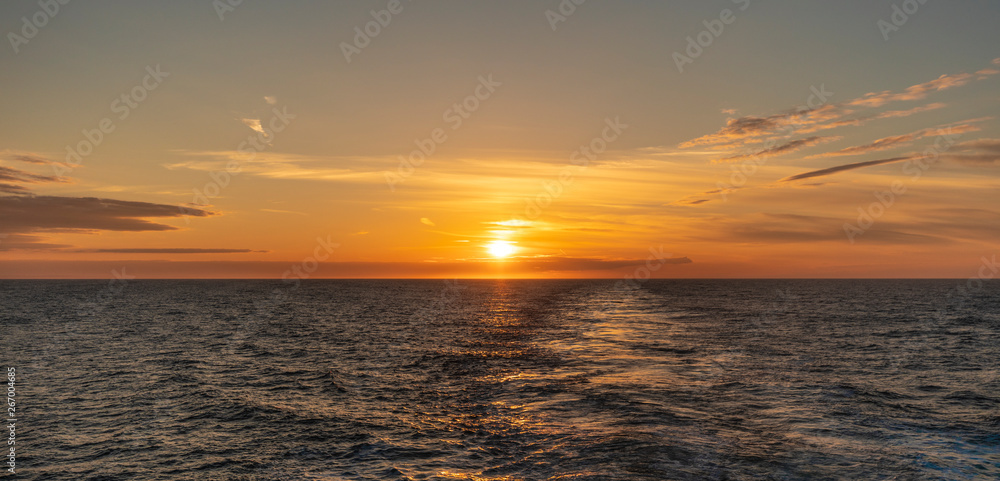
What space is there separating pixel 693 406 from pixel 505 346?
86.9 feet

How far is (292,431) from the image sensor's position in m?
24.0

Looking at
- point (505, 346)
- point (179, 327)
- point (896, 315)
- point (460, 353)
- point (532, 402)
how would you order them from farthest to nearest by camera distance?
point (896, 315) → point (179, 327) → point (505, 346) → point (460, 353) → point (532, 402)

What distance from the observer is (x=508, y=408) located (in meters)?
27.4

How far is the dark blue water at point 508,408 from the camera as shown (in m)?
19.4

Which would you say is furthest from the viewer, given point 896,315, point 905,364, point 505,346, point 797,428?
point 896,315

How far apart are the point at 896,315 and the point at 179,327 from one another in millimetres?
104968

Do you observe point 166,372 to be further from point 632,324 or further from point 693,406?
point 632,324

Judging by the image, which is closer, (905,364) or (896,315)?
(905,364)

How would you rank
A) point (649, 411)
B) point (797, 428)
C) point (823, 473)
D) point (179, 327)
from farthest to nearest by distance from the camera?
1. point (179, 327)
2. point (649, 411)
3. point (797, 428)
4. point (823, 473)

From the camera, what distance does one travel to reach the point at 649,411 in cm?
2569

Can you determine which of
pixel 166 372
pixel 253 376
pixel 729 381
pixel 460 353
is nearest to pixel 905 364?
pixel 729 381

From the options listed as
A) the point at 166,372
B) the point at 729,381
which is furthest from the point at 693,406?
the point at 166,372

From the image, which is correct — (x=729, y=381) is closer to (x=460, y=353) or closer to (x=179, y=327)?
(x=460, y=353)

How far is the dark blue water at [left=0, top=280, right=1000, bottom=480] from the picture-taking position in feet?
63.8
